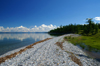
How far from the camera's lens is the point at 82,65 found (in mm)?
7672

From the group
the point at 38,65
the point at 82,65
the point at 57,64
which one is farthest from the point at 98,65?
the point at 38,65

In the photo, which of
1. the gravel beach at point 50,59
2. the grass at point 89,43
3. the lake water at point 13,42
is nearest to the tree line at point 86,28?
the grass at point 89,43

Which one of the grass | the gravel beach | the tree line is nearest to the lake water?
the gravel beach

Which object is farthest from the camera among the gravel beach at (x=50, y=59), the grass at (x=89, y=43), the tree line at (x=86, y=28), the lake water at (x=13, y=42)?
the tree line at (x=86, y=28)

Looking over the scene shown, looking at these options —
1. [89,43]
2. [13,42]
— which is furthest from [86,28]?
[13,42]

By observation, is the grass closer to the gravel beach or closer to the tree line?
the gravel beach

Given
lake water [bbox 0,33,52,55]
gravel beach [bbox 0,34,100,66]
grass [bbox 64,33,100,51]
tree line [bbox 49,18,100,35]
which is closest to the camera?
gravel beach [bbox 0,34,100,66]

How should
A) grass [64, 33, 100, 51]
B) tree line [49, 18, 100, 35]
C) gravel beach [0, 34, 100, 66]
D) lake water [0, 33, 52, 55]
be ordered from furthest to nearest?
1. tree line [49, 18, 100, 35]
2. lake water [0, 33, 52, 55]
3. grass [64, 33, 100, 51]
4. gravel beach [0, 34, 100, 66]

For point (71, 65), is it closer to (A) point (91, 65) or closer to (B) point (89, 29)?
(A) point (91, 65)

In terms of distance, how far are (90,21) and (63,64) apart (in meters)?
57.5

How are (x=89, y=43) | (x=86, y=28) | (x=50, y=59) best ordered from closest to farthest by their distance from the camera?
(x=50, y=59) < (x=89, y=43) < (x=86, y=28)

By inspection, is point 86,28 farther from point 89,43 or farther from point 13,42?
point 13,42

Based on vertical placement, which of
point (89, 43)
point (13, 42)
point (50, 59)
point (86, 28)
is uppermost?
point (86, 28)

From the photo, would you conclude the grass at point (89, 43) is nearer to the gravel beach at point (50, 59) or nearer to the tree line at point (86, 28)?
the gravel beach at point (50, 59)
